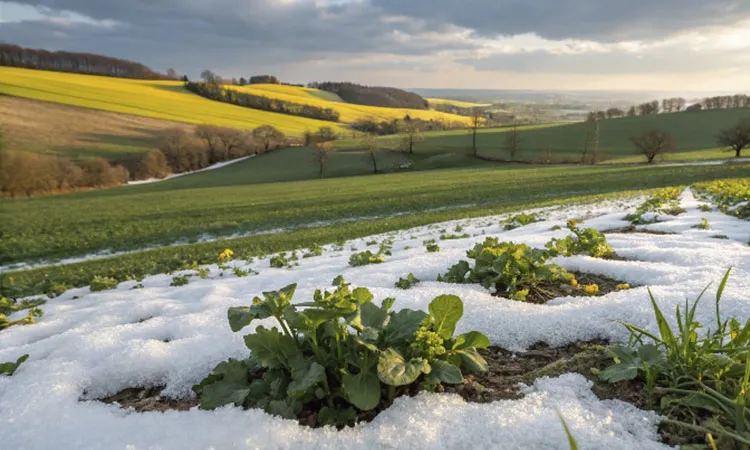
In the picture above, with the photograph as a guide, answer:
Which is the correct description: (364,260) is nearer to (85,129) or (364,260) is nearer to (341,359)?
(341,359)

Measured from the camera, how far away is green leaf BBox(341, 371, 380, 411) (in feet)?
7.01

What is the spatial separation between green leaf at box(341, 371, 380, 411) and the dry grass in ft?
137

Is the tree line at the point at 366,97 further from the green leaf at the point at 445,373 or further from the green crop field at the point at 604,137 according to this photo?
the green leaf at the point at 445,373

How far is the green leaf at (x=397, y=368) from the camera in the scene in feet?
7.04

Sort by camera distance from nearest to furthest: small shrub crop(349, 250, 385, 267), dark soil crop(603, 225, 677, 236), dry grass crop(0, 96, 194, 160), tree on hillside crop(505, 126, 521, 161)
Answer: small shrub crop(349, 250, 385, 267), dark soil crop(603, 225, 677, 236), dry grass crop(0, 96, 194, 160), tree on hillside crop(505, 126, 521, 161)

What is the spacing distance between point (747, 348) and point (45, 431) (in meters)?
3.72

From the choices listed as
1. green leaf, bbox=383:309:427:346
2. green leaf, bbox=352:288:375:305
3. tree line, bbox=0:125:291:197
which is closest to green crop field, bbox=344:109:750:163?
tree line, bbox=0:125:291:197

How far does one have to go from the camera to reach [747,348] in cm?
198

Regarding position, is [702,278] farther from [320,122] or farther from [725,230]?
[320,122]

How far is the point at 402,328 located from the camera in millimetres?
2453

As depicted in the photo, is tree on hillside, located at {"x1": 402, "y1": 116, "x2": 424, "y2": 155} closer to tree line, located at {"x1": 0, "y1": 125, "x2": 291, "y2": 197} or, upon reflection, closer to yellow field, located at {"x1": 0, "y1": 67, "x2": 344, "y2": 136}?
tree line, located at {"x1": 0, "y1": 125, "x2": 291, "y2": 197}

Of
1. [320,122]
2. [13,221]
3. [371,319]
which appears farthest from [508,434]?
[320,122]

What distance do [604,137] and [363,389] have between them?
9740cm

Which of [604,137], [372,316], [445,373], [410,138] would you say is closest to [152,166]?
[410,138]
